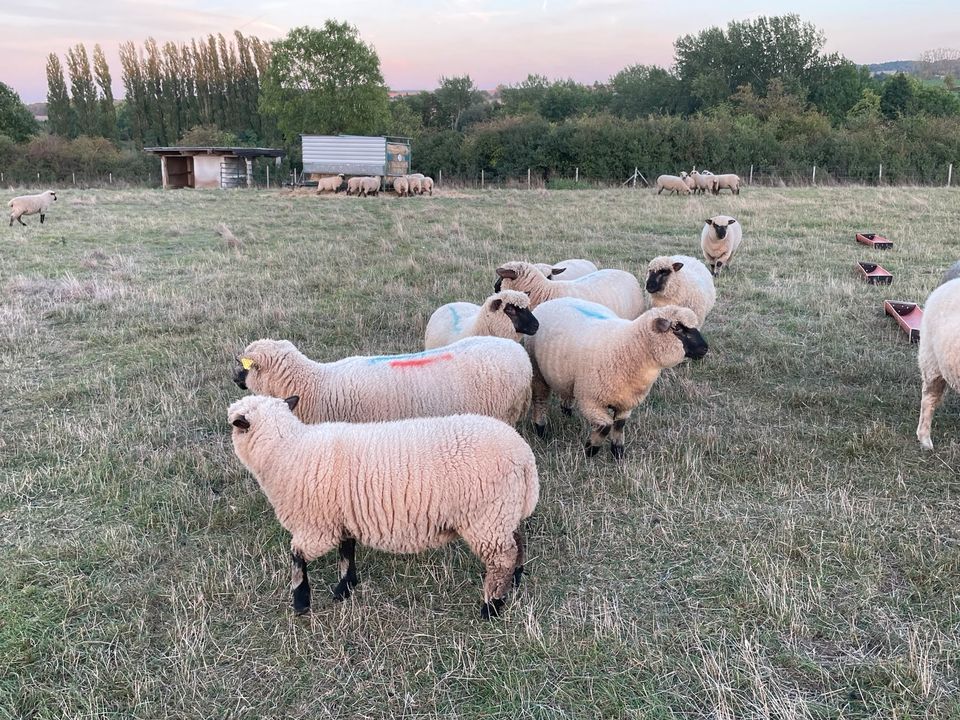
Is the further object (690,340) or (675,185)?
(675,185)

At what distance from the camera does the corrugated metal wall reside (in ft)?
106

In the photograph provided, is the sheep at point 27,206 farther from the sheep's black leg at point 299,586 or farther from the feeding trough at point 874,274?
the feeding trough at point 874,274

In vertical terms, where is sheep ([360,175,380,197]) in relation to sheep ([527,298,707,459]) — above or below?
above

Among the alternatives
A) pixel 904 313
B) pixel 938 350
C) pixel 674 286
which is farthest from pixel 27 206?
pixel 938 350

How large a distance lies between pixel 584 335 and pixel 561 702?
318 cm

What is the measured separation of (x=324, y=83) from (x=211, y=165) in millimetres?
16874

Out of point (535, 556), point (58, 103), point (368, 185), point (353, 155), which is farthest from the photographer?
point (58, 103)

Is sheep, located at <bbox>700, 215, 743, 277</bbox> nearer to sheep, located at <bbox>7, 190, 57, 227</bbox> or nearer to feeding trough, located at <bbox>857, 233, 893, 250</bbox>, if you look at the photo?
feeding trough, located at <bbox>857, 233, 893, 250</bbox>

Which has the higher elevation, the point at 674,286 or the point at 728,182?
the point at 728,182

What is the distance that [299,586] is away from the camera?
3.60 metres

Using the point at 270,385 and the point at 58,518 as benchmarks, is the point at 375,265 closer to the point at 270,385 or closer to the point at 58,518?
the point at 270,385

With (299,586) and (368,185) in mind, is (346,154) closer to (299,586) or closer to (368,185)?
(368,185)

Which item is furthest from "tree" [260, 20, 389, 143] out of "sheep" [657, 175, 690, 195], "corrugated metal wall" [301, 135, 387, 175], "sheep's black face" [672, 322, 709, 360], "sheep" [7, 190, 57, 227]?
"sheep's black face" [672, 322, 709, 360]

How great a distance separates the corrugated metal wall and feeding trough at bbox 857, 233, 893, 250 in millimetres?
23312
